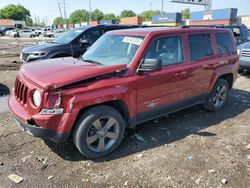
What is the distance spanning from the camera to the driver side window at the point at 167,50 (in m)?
4.18

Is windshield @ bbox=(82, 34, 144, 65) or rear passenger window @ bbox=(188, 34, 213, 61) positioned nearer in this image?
windshield @ bbox=(82, 34, 144, 65)

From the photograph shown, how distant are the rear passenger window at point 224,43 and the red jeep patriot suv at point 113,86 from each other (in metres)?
0.28

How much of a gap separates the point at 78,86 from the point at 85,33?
5.86m

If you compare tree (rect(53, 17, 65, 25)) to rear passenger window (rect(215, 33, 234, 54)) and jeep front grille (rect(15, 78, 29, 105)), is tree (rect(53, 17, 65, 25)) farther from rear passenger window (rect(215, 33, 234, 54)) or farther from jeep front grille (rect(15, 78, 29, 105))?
jeep front grille (rect(15, 78, 29, 105))

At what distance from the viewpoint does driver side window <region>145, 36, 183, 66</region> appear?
4176 mm

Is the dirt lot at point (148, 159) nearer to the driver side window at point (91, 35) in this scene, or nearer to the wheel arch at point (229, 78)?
the wheel arch at point (229, 78)

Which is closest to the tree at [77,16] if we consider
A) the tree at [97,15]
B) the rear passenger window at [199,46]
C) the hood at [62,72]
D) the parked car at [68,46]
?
the tree at [97,15]

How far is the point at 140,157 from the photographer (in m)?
3.86

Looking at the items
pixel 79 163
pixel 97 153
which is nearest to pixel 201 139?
pixel 97 153

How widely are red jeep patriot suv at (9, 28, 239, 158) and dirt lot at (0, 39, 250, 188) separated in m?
0.37

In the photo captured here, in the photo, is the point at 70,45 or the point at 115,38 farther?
the point at 70,45

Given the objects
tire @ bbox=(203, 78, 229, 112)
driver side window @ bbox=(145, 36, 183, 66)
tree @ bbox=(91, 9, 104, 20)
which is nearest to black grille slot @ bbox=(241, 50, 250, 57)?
tire @ bbox=(203, 78, 229, 112)

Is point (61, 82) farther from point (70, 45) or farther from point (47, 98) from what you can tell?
point (70, 45)

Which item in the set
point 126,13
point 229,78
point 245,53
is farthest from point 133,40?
point 126,13
